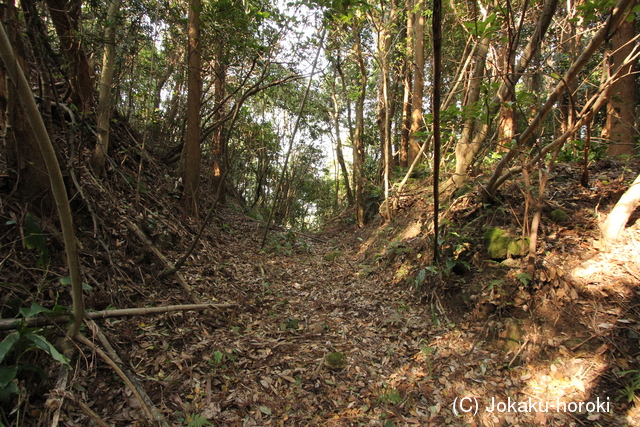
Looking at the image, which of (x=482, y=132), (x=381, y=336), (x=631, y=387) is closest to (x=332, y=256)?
(x=381, y=336)

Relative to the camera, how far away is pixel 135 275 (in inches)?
163

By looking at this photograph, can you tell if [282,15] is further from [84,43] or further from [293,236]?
[293,236]

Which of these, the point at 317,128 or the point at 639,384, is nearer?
the point at 639,384

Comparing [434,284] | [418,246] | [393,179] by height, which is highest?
[393,179]

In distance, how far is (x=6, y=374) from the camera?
6.86ft

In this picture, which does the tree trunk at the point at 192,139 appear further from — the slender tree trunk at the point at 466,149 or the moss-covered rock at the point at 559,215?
the moss-covered rock at the point at 559,215

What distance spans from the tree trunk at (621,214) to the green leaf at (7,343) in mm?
5956

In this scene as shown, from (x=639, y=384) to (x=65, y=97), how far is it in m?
7.62

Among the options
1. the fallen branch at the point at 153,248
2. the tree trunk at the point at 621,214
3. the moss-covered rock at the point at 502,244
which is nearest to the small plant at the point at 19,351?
the fallen branch at the point at 153,248

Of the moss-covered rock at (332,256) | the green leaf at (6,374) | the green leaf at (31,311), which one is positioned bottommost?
the green leaf at (6,374)

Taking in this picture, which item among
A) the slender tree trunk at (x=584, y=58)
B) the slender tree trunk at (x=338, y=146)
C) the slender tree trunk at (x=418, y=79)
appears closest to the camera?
the slender tree trunk at (x=584, y=58)

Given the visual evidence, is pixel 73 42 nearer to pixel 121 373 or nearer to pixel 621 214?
pixel 121 373

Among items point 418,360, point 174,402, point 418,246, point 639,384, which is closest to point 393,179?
point 418,246

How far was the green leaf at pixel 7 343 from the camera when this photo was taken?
2.04 meters
